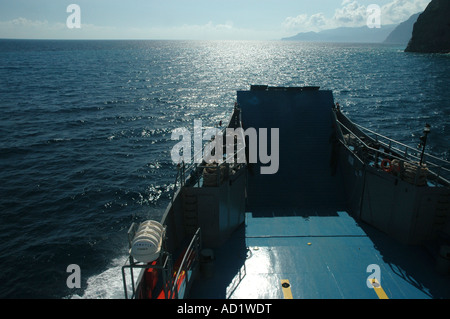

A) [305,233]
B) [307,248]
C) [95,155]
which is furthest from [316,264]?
[95,155]

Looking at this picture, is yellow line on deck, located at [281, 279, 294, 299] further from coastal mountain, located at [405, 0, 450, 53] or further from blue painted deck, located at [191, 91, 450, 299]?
coastal mountain, located at [405, 0, 450, 53]

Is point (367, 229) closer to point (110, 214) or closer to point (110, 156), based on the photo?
point (110, 214)

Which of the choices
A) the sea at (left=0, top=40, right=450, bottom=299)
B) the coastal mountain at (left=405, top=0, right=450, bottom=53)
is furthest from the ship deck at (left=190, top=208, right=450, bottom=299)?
the coastal mountain at (left=405, top=0, right=450, bottom=53)

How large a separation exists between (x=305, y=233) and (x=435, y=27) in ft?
667

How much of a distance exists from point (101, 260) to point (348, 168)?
57.9ft

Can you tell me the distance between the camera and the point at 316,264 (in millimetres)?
14180

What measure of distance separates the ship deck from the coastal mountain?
19384 cm

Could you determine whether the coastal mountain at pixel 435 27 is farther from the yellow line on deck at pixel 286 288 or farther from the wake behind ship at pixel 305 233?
the yellow line on deck at pixel 286 288

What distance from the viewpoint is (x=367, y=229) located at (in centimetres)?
1700

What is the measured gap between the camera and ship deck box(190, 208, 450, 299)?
500 inches

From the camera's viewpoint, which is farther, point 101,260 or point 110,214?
point 110,214

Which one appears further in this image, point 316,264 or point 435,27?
point 435,27

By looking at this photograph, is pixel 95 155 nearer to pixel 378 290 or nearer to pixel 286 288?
pixel 286 288

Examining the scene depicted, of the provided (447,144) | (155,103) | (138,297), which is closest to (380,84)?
(447,144)
